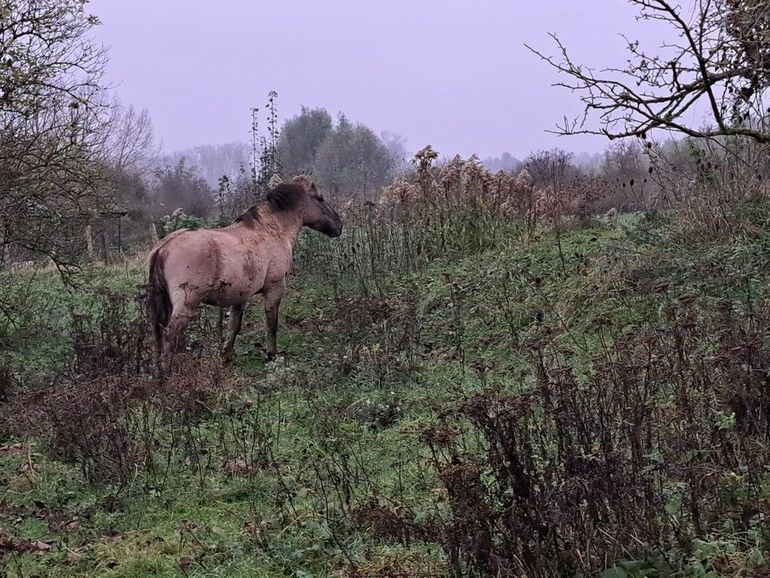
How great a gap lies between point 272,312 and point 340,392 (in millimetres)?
2368

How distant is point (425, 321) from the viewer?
10000mm

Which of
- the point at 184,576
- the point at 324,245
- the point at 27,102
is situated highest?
the point at 27,102

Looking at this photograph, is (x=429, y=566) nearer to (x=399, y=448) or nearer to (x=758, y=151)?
(x=399, y=448)

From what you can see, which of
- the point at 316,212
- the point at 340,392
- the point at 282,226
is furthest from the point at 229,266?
the point at 316,212

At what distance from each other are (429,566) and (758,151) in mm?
7808

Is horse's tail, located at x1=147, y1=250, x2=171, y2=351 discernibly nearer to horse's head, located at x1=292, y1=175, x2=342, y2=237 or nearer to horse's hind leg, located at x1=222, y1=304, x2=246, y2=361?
horse's hind leg, located at x1=222, y1=304, x2=246, y2=361

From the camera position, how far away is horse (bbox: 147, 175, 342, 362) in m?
8.10

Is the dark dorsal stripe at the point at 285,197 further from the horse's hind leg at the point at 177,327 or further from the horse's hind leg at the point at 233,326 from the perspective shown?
the horse's hind leg at the point at 177,327

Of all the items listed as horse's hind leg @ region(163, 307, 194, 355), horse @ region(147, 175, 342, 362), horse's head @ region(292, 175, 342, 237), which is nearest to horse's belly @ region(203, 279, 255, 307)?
horse @ region(147, 175, 342, 362)

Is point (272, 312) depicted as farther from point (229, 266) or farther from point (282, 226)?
point (282, 226)

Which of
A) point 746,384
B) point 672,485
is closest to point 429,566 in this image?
point 672,485

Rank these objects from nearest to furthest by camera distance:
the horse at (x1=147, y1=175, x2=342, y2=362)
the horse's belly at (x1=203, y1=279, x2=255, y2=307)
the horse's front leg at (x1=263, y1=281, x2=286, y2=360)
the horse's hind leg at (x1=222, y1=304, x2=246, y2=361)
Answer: the horse at (x1=147, y1=175, x2=342, y2=362)
the horse's belly at (x1=203, y1=279, x2=255, y2=307)
the horse's hind leg at (x1=222, y1=304, x2=246, y2=361)
the horse's front leg at (x1=263, y1=281, x2=286, y2=360)

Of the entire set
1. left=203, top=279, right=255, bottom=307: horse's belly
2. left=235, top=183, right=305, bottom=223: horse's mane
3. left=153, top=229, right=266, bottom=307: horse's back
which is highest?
left=235, top=183, right=305, bottom=223: horse's mane

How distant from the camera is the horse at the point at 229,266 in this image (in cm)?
810
